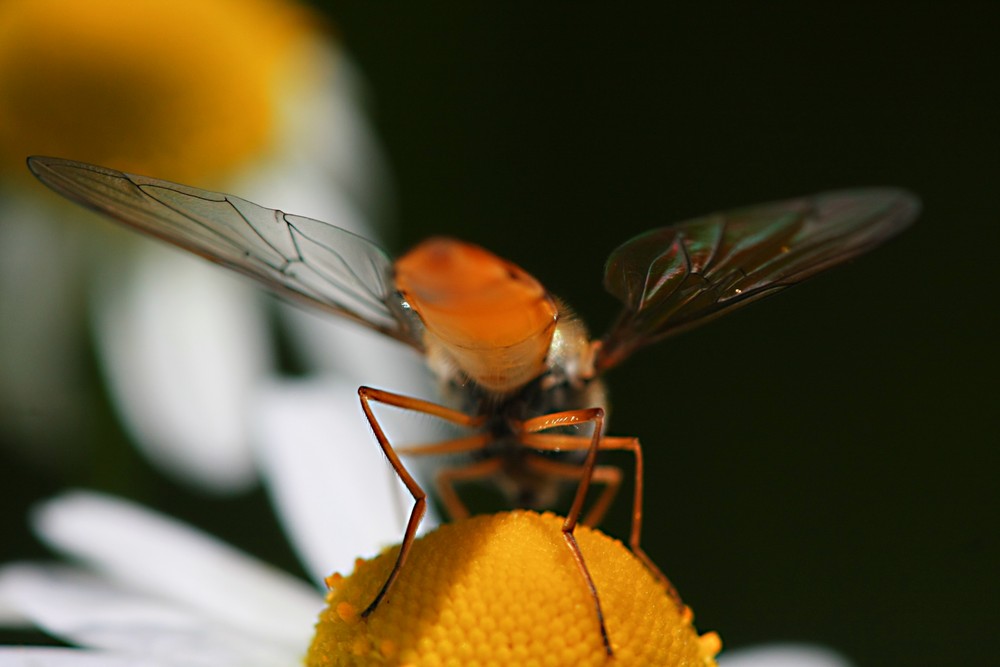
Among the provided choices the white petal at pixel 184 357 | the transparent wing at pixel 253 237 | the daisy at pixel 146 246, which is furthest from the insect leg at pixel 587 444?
the white petal at pixel 184 357

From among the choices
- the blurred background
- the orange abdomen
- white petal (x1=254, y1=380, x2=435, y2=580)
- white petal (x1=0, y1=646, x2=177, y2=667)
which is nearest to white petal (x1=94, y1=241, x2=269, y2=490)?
white petal (x1=254, y1=380, x2=435, y2=580)

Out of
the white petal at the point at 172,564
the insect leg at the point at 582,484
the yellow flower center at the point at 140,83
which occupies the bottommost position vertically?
the white petal at the point at 172,564

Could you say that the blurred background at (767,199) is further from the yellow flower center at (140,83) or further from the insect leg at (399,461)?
the insect leg at (399,461)

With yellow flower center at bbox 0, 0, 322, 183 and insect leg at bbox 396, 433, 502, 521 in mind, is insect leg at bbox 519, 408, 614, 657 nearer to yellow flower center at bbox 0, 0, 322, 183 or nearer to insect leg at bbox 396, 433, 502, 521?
insect leg at bbox 396, 433, 502, 521

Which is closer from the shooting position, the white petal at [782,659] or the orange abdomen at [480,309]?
the orange abdomen at [480,309]

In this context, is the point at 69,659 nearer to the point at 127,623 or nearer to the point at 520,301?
the point at 127,623

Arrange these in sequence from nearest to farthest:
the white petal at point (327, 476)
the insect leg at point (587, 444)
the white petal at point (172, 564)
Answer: the insect leg at point (587, 444)
the white petal at point (172, 564)
the white petal at point (327, 476)

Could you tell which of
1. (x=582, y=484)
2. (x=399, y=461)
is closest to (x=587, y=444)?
(x=582, y=484)

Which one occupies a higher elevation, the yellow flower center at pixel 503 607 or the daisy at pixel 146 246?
the daisy at pixel 146 246
